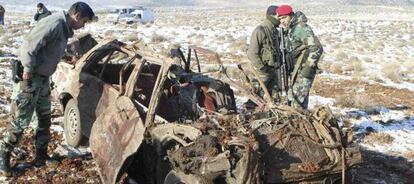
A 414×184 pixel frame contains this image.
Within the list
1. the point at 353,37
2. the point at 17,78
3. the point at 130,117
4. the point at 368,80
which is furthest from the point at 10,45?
the point at 353,37

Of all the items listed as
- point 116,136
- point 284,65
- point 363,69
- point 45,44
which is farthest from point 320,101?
point 45,44

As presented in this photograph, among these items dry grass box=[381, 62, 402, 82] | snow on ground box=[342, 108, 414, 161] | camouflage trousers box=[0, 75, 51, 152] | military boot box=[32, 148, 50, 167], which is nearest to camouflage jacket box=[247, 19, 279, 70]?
snow on ground box=[342, 108, 414, 161]

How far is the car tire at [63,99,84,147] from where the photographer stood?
664cm

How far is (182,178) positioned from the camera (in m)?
4.55

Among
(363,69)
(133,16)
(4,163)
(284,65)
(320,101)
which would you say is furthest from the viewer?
(133,16)

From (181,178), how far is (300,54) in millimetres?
3522

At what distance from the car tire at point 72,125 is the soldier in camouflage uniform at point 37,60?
0.81 metres

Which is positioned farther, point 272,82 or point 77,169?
point 272,82

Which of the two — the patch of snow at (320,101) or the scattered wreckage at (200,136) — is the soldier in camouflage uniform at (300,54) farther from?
the patch of snow at (320,101)

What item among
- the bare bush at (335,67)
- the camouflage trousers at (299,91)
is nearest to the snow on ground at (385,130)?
the camouflage trousers at (299,91)

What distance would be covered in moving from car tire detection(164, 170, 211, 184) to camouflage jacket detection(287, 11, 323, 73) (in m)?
3.33

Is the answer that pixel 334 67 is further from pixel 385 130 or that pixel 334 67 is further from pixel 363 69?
pixel 385 130

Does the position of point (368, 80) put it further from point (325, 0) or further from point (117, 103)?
point (325, 0)

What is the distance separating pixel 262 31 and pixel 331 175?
287 cm
